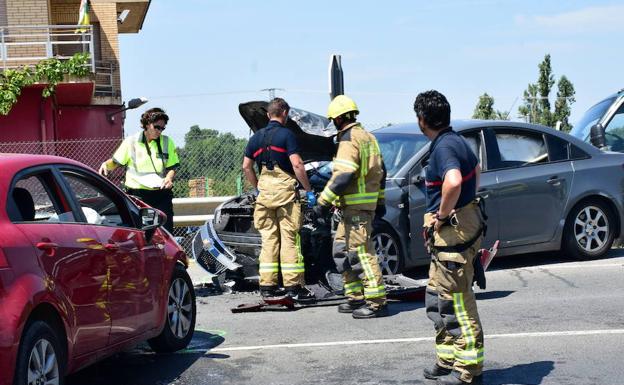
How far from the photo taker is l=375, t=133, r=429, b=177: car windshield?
10.6 m

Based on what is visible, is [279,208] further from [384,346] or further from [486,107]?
[486,107]

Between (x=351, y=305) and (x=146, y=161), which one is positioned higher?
(x=146, y=161)

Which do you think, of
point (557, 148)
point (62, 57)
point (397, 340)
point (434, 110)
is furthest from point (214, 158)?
point (434, 110)

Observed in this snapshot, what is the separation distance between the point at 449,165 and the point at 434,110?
43 centimetres

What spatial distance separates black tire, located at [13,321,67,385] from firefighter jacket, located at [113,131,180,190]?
4.43m

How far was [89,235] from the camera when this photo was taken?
19.1ft

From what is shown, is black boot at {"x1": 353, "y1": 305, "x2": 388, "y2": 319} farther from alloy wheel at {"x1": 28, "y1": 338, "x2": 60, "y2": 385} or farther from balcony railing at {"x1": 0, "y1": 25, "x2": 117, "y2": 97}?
balcony railing at {"x1": 0, "y1": 25, "x2": 117, "y2": 97}

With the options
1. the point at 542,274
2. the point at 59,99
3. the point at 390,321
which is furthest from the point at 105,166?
the point at 59,99

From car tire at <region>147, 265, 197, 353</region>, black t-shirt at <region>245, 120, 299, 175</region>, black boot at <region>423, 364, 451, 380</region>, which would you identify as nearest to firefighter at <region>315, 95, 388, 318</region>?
black t-shirt at <region>245, 120, 299, 175</region>

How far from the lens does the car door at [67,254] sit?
17.2ft

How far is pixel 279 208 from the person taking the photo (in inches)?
360

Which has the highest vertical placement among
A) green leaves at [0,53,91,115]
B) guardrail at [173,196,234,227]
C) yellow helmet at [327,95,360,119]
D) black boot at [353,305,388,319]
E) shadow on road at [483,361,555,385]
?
green leaves at [0,53,91,115]

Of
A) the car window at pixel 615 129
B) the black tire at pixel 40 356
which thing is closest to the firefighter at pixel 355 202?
the black tire at pixel 40 356

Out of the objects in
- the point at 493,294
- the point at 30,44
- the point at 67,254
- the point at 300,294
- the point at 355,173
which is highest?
the point at 30,44
